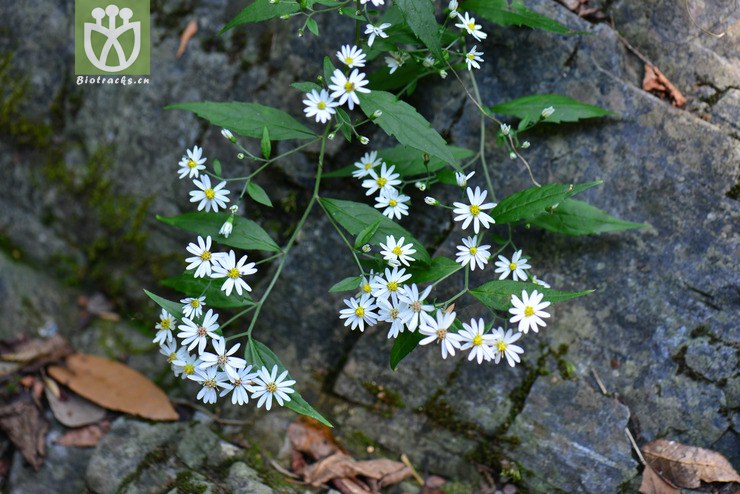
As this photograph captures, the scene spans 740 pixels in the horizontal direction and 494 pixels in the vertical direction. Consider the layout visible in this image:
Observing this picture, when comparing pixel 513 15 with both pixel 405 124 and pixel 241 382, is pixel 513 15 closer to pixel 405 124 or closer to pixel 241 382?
pixel 405 124

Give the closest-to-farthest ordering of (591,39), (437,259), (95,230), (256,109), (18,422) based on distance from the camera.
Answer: (437,259)
(256,109)
(591,39)
(18,422)
(95,230)

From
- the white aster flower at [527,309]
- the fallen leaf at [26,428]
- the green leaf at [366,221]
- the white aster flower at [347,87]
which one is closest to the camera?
the white aster flower at [527,309]

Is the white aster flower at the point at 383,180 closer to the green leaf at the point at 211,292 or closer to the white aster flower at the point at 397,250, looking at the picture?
the white aster flower at the point at 397,250

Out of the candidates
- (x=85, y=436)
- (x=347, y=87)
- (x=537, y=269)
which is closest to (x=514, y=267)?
(x=537, y=269)

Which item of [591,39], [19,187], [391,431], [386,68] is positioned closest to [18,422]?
[19,187]

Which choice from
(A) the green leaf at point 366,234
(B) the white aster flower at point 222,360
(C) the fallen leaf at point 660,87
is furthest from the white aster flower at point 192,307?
(C) the fallen leaf at point 660,87

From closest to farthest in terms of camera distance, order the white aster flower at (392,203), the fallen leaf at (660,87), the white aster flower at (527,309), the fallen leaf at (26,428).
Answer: the white aster flower at (527,309)
the white aster flower at (392,203)
the fallen leaf at (660,87)
the fallen leaf at (26,428)

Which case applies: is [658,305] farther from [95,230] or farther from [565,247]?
[95,230]
